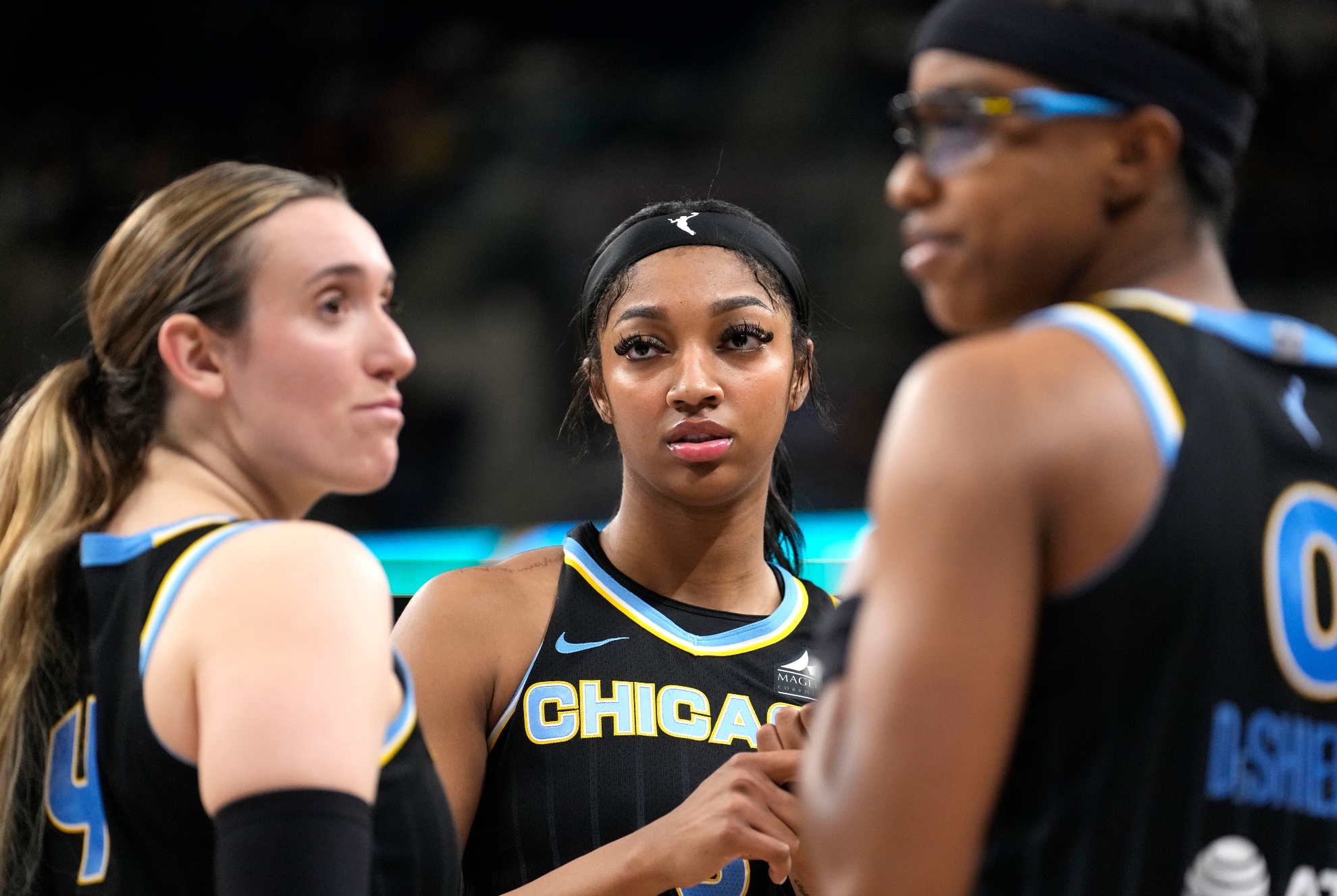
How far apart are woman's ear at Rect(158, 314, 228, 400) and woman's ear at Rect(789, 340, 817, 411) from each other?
1.35 meters

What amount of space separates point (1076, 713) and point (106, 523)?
1.19 m

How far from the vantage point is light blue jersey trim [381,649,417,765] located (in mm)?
1555

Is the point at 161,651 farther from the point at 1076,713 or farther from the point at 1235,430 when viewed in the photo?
the point at 1235,430

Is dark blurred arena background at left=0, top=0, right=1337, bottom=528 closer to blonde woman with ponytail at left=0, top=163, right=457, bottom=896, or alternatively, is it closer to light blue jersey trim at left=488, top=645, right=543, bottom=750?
light blue jersey trim at left=488, top=645, right=543, bottom=750

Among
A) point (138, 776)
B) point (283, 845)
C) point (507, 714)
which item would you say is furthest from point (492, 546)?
point (283, 845)

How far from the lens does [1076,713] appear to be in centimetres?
122

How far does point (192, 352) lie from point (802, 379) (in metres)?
1.48

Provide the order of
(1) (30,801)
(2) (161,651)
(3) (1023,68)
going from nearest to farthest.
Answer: (3) (1023,68) < (2) (161,651) < (1) (30,801)

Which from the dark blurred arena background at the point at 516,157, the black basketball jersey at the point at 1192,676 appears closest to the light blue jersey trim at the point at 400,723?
the black basketball jersey at the point at 1192,676

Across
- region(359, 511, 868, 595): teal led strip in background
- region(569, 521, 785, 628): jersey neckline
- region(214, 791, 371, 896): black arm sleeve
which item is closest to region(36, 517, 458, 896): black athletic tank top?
region(214, 791, 371, 896): black arm sleeve

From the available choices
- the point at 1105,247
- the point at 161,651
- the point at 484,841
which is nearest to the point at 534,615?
the point at 484,841

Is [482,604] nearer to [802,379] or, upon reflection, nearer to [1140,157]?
[802,379]

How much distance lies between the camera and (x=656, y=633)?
2588 millimetres

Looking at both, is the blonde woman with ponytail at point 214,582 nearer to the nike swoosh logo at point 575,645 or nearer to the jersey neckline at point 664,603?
the nike swoosh logo at point 575,645
